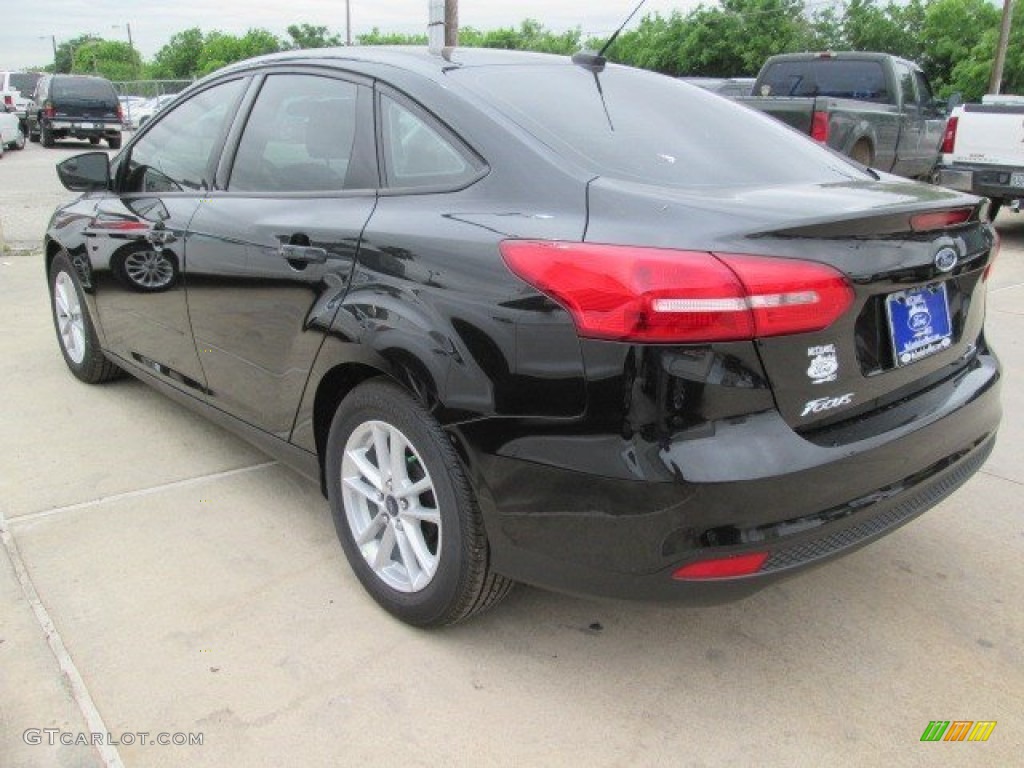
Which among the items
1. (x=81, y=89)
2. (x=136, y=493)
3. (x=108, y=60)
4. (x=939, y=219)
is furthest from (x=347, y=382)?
(x=108, y=60)

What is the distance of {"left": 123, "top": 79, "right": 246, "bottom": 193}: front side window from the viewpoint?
3346mm

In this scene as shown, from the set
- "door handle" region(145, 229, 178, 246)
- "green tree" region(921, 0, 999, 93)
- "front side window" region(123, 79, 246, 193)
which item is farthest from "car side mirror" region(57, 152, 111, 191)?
"green tree" region(921, 0, 999, 93)

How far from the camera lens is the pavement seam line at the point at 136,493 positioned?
126 inches

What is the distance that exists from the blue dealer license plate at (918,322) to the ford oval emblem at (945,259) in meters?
0.06

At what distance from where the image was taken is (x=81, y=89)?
22.9m

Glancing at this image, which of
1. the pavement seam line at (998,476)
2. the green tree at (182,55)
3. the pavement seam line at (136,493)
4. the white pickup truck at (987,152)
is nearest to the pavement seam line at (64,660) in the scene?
the pavement seam line at (136,493)

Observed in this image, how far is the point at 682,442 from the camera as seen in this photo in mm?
1870

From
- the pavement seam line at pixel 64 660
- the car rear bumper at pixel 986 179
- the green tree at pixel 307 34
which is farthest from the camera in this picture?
the green tree at pixel 307 34

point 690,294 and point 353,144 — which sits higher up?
point 353,144

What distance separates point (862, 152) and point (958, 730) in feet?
26.5

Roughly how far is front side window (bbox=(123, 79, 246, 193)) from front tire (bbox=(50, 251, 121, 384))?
0.78m

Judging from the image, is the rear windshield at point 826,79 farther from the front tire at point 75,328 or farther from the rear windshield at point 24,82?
the rear windshield at point 24,82

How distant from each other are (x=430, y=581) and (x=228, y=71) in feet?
7.33

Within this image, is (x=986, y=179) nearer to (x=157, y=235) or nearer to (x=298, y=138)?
(x=298, y=138)
